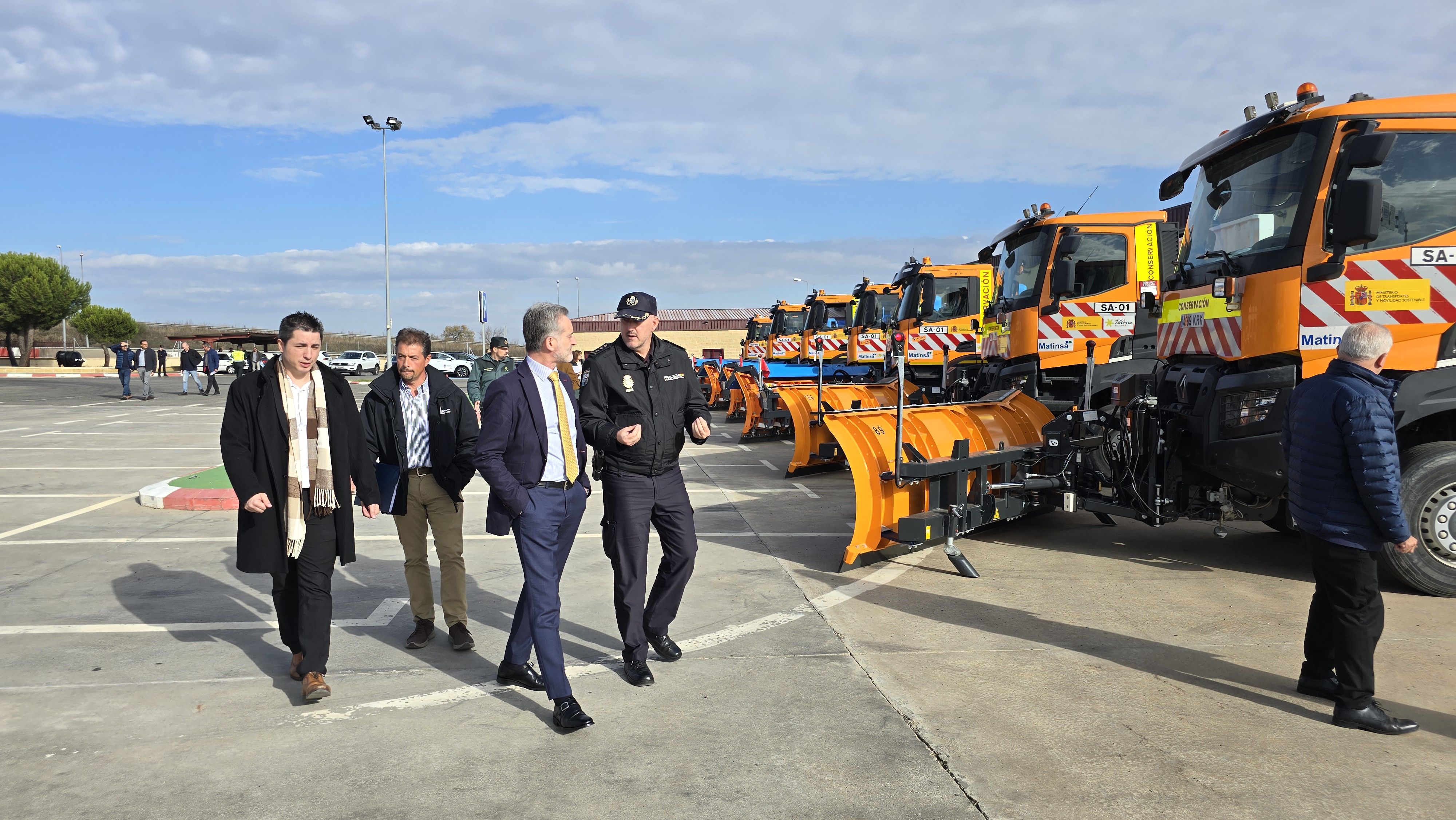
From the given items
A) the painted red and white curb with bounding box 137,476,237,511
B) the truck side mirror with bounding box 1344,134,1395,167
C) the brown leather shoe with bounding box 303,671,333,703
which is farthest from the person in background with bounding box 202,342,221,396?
the truck side mirror with bounding box 1344,134,1395,167

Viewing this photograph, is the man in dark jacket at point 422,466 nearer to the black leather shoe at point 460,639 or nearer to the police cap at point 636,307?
the black leather shoe at point 460,639

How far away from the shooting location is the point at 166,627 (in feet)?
19.0

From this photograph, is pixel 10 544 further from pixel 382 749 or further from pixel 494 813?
pixel 494 813

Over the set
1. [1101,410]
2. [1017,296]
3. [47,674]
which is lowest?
[47,674]

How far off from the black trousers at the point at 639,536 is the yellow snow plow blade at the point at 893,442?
94.5 inches

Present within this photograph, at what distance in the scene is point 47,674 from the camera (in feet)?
16.1

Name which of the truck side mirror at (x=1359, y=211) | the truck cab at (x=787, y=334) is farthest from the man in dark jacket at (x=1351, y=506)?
the truck cab at (x=787, y=334)


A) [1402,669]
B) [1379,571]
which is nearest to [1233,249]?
[1379,571]

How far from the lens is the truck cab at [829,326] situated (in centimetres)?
2356

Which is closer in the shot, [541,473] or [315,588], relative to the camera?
[541,473]

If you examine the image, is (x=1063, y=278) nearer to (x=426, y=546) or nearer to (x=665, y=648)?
(x=665, y=648)

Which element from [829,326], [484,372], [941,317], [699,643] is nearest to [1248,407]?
[699,643]

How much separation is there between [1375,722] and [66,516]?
10.7m

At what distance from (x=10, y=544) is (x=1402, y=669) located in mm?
10012
